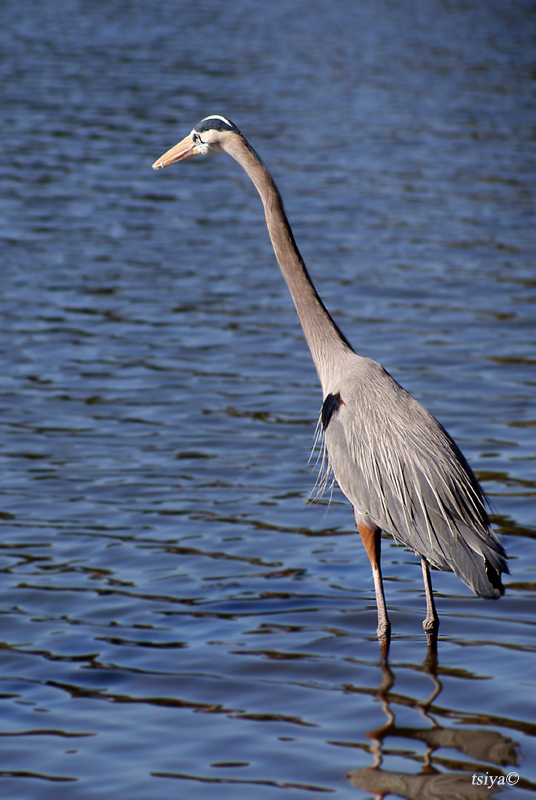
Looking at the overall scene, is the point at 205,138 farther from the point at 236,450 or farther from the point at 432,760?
the point at 432,760

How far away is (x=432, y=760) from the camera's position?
4.94m

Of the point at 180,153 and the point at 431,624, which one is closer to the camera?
the point at 431,624

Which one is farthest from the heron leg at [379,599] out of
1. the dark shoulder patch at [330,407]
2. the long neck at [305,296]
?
the long neck at [305,296]

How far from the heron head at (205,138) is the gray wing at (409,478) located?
67.0 inches

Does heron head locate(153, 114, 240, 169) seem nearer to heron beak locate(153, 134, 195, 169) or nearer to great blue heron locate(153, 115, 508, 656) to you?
heron beak locate(153, 134, 195, 169)

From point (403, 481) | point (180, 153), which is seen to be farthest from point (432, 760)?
point (180, 153)

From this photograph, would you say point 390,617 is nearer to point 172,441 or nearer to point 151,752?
point 151,752

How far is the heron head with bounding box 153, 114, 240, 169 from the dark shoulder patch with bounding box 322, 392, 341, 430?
1.68 m

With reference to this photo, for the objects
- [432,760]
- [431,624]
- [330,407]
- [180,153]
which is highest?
[180,153]

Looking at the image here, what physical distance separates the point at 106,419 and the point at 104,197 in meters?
7.92

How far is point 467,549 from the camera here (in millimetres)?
5582

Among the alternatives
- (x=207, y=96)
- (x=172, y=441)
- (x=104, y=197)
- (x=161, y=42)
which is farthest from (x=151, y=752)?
(x=161, y=42)

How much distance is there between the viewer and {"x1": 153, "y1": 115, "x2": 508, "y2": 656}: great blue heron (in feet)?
18.4

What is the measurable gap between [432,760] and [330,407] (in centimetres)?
202
